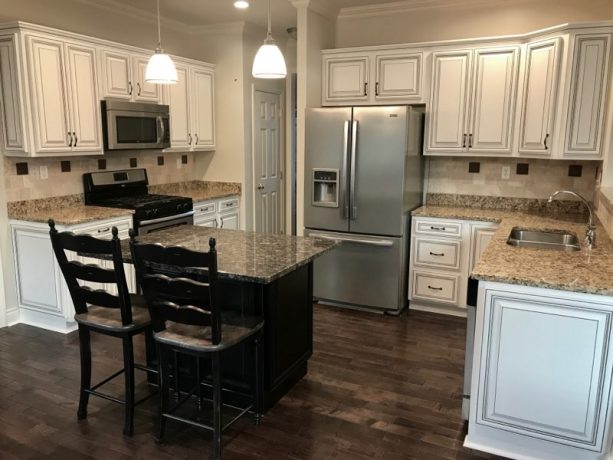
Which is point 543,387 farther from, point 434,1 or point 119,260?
point 434,1

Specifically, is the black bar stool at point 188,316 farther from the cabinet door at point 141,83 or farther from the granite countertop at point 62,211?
the cabinet door at point 141,83

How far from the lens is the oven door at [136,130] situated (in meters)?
4.21

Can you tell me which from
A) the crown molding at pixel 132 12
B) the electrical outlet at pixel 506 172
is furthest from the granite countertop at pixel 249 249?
the crown molding at pixel 132 12

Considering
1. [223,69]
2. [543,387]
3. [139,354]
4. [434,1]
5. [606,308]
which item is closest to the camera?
[606,308]

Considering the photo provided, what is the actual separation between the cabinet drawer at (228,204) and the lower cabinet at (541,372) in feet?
11.5

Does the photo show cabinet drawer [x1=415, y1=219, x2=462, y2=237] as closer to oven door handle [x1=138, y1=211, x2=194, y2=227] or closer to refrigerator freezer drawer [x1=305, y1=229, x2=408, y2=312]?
refrigerator freezer drawer [x1=305, y1=229, x2=408, y2=312]

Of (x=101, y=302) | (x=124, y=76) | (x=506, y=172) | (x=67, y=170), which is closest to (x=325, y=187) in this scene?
(x=506, y=172)

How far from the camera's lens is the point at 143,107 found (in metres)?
4.47

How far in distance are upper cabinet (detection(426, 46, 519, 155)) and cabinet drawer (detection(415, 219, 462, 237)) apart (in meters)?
0.66

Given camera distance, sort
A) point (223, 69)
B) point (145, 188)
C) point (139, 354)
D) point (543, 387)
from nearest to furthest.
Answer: point (543, 387), point (139, 354), point (145, 188), point (223, 69)

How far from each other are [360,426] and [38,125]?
3.12m

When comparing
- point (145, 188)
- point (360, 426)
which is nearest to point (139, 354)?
point (360, 426)

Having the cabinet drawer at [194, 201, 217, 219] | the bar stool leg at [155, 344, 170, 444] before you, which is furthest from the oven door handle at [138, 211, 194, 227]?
the bar stool leg at [155, 344, 170, 444]

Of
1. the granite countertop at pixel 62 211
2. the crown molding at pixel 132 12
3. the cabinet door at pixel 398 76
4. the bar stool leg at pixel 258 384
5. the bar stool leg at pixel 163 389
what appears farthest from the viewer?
the crown molding at pixel 132 12
